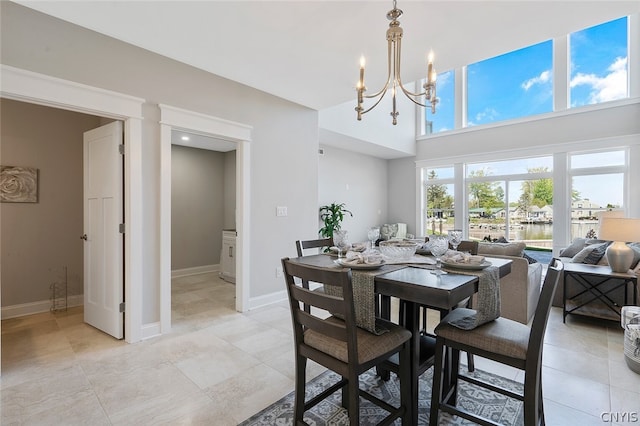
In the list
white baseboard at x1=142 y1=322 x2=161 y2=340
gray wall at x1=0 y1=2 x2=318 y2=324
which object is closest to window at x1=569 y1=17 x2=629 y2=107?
gray wall at x1=0 y1=2 x2=318 y2=324

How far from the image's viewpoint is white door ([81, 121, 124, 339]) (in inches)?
109

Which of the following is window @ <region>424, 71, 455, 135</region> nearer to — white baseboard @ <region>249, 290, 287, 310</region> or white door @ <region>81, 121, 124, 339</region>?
white baseboard @ <region>249, 290, 287, 310</region>

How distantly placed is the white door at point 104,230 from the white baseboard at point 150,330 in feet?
0.66

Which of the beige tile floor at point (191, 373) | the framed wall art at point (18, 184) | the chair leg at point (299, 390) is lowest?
the beige tile floor at point (191, 373)

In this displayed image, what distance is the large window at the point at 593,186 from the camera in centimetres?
524

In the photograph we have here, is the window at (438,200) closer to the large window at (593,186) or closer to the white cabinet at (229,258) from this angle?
the large window at (593,186)

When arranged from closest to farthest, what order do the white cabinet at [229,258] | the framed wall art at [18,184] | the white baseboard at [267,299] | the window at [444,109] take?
the framed wall art at [18,184] < the white baseboard at [267,299] < the white cabinet at [229,258] < the window at [444,109]

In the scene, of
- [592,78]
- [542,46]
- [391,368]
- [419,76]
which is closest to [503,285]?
[391,368]

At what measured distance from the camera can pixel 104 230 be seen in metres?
2.89

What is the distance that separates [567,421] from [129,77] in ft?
13.4

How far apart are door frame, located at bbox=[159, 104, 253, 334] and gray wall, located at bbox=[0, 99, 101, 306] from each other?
1742mm

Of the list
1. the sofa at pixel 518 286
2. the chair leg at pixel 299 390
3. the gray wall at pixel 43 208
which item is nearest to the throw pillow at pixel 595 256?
the sofa at pixel 518 286

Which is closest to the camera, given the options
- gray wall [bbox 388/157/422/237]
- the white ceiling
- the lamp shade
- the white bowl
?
the white bowl

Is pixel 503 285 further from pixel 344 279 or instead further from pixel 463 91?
pixel 463 91
